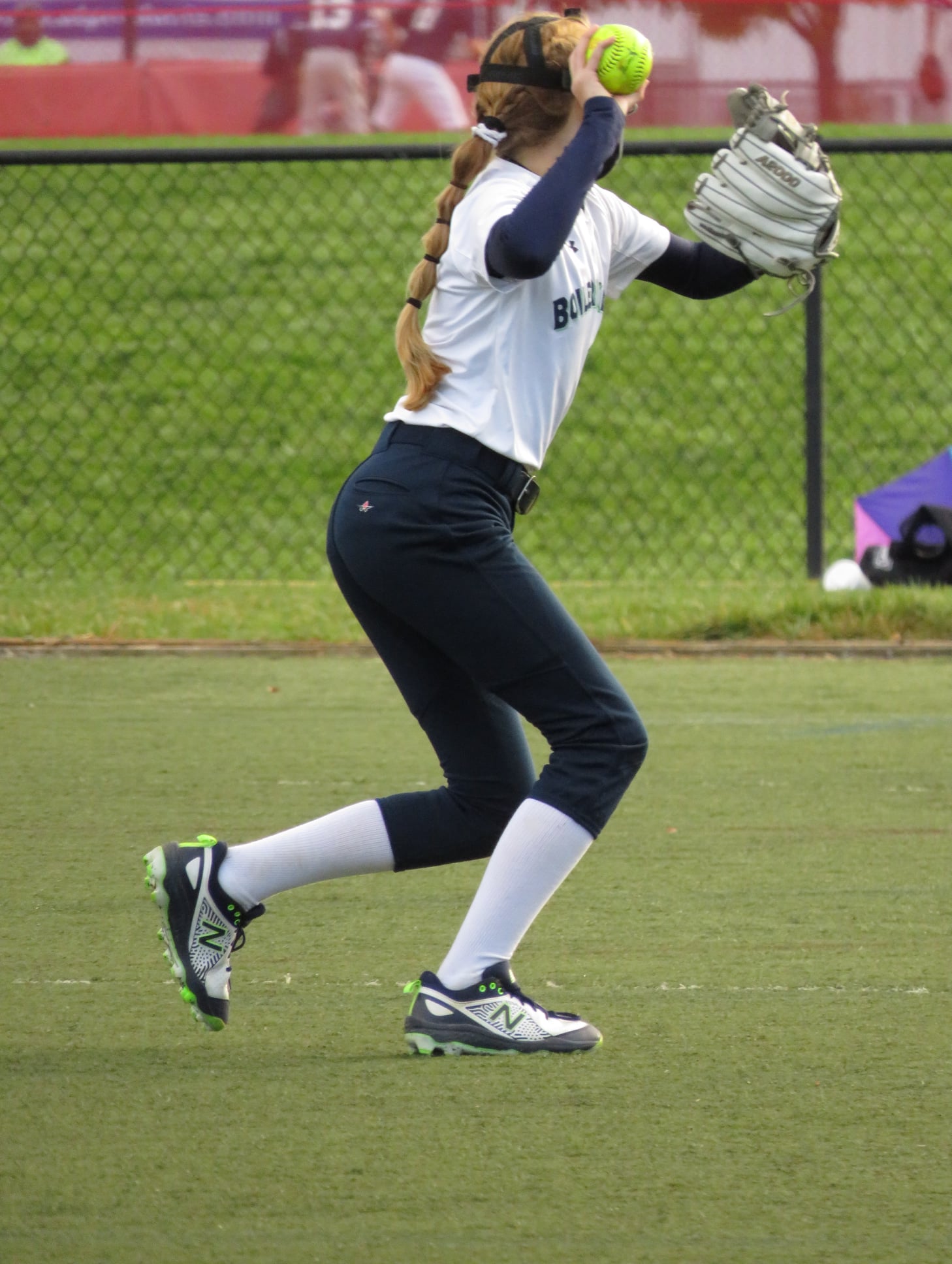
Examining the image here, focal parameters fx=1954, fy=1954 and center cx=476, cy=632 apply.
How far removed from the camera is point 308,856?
3.53 meters

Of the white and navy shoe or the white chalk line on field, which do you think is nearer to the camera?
the white and navy shoe

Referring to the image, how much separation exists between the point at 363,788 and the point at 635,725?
7.38 ft

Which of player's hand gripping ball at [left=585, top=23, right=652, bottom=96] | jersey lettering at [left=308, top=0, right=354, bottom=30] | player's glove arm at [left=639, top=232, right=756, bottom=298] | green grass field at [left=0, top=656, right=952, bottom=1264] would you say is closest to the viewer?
green grass field at [left=0, top=656, right=952, bottom=1264]

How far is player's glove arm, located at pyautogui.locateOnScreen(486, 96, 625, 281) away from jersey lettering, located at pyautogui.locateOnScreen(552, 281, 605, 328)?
0.12 meters

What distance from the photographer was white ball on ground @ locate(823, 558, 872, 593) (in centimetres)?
861

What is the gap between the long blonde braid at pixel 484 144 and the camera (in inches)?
130

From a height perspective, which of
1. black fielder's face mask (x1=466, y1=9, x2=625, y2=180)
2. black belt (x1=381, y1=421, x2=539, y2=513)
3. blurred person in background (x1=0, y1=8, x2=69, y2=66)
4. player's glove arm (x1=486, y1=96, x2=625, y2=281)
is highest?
black fielder's face mask (x1=466, y1=9, x2=625, y2=180)

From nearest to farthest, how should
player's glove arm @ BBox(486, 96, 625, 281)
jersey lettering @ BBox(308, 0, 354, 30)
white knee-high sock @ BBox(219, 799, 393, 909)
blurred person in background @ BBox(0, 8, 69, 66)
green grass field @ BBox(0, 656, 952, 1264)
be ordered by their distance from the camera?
1. green grass field @ BBox(0, 656, 952, 1264)
2. player's glove arm @ BBox(486, 96, 625, 281)
3. white knee-high sock @ BBox(219, 799, 393, 909)
4. blurred person in background @ BBox(0, 8, 69, 66)
5. jersey lettering @ BBox(308, 0, 354, 30)

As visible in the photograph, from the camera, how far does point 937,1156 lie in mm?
2881

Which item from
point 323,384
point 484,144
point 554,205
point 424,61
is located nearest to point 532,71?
point 484,144

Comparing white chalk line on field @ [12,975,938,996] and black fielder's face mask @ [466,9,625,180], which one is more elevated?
black fielder's face mask @ [466,9,625,180]

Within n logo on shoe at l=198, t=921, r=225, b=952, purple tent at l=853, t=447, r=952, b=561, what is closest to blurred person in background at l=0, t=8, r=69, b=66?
purple tent at l=853, t=447, r=952, b=561

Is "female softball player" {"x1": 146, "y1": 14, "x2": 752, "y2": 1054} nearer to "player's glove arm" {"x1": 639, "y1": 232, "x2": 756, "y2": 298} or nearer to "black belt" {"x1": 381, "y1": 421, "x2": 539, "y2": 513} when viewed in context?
"black belt" {"x1": 381, "y1": 421, "x2": 539, "y2": 513}

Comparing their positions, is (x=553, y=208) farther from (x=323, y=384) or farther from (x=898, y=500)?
(x=323, y=384)
